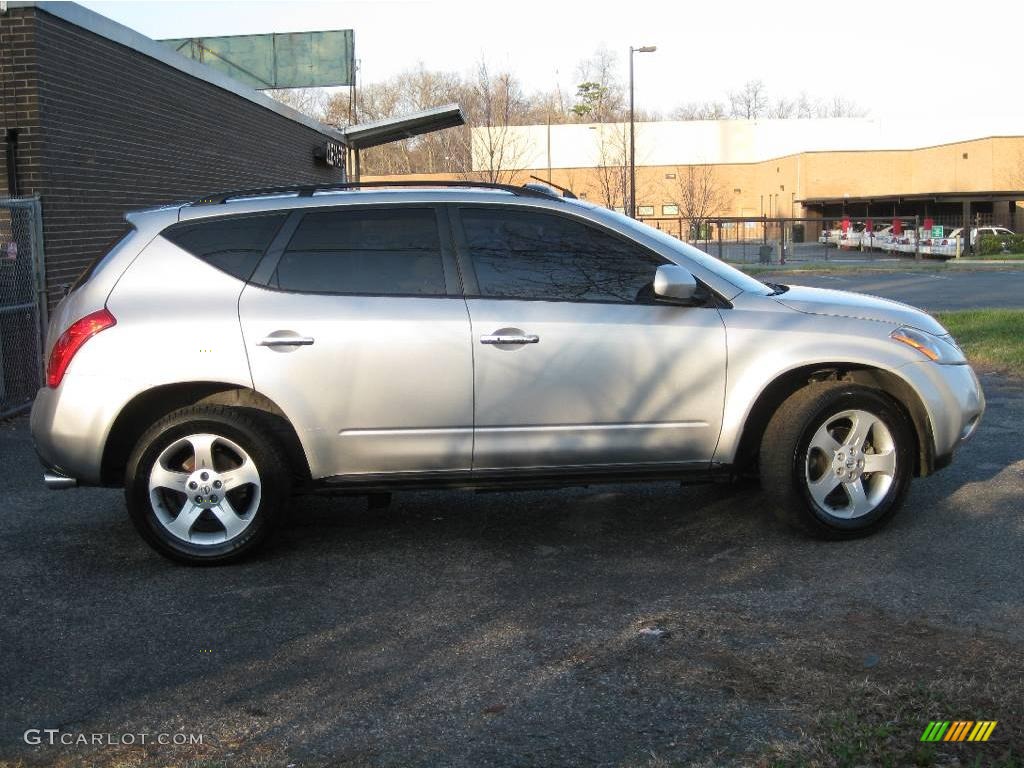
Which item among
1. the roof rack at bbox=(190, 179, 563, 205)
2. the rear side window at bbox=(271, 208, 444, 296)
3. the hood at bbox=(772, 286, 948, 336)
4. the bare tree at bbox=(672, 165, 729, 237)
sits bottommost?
the hood at bbox=(772, 286, 948, 336)

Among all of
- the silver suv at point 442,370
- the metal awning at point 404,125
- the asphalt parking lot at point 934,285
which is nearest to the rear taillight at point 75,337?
the silver suv at point 442,370

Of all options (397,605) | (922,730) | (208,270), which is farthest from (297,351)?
(922,730)

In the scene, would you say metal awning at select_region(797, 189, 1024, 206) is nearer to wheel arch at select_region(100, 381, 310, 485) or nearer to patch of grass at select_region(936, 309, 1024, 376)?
patch of grass at select_region(936, 309, 1024, 376)

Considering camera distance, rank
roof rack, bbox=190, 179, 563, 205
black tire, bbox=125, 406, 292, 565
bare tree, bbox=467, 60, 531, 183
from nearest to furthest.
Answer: black tire, bbox=125, 406, 292, 565, roof rack, bbox=190, 179, 563, 205, bare tree, bbox=467, 60, 531, 183

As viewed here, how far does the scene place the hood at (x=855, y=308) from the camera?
5973 mm

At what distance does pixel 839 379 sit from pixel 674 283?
1110mm

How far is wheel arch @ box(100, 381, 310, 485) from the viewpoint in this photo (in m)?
5.67

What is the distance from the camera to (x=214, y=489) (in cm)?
562

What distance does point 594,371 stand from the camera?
5695mm

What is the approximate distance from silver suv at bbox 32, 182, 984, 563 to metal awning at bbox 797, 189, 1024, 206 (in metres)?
52.6

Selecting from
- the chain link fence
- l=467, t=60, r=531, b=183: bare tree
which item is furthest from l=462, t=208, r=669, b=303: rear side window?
l=467, t=60, r=531, b=183: bare tree

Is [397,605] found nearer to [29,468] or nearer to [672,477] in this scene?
[672,477]

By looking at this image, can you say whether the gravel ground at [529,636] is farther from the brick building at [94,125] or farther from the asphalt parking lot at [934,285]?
the asphalt parking lot at [934,285]

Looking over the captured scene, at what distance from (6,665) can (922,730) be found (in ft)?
10.9
